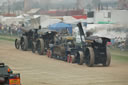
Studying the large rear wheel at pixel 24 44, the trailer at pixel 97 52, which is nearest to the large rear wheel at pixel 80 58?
the trailer at pixel 97 52

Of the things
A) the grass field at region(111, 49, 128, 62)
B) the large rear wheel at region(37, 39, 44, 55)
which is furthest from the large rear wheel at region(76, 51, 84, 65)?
the large rear wheel at region(37, 39, 44, 55)

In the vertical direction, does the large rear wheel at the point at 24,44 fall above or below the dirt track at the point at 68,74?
below

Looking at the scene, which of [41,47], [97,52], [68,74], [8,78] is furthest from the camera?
[41,47]

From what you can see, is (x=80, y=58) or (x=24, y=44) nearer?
(x=80, y=58)

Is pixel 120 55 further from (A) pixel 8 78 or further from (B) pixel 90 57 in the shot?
(A) pixel 8 78

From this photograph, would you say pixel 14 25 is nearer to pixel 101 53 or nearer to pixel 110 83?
pixel 101 53

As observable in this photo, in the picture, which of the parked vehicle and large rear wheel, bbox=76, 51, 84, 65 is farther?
large rear wheel, bbox=76, 51, 84, 65

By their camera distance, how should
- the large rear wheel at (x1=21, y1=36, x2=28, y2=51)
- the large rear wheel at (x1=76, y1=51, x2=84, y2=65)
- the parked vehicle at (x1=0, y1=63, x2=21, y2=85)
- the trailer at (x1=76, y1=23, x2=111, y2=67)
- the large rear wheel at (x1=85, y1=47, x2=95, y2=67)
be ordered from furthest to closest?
the large rear wheel at (x1=21, y1=36, x2=28, y2=51)
the large rear wheel at (x1=76, y1=51, x2=84, y2=65)
the trailer at (x1=76, y1=23, x2=111, y2=67)
the large rear wheel at (x1=85, y1=47, x2=95, y2=67)
the parked vehicle at (x1=0, y1=63, x2=21, y2=85)

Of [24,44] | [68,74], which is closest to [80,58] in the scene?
[68,74]

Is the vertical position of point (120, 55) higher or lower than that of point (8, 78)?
lower

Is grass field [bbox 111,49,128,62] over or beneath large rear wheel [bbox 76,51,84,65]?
beneath

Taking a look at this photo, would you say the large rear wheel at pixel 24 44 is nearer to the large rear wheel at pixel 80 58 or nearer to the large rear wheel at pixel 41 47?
the large rear wheel at pixel 41 47

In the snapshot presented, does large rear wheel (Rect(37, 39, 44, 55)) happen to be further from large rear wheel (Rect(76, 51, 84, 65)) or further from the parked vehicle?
the parked vehicle

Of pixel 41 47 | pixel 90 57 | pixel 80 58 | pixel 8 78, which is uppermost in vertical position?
pixel 8 78
